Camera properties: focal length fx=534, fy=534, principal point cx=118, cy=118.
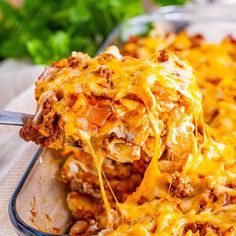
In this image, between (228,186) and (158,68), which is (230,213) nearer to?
(228,186)

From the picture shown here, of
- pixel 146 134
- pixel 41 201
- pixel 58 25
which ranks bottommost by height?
pixel 58 25

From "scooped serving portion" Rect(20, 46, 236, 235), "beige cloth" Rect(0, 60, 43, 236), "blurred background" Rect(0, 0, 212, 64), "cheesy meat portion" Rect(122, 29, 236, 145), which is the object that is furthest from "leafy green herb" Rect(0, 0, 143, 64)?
"scooped serving portion" Rect(20, 46, 236, 235)

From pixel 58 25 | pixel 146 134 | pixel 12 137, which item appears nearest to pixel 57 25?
pixel 58 25

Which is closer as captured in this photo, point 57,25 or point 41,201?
point 41,201

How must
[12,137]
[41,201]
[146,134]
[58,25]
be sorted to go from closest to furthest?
[146,134] → [41,201] → [12,137] → [58,25]

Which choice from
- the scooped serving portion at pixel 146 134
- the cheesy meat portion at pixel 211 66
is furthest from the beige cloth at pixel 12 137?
the cheesy meat portion at pixel 211 66

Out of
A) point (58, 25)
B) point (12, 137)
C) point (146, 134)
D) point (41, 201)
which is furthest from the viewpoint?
point (58, 25)

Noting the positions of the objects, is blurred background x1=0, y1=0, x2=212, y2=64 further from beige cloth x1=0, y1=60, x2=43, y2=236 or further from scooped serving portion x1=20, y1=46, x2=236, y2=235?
scooped serving portion x1=20, y1=46, x2=236, y2=235

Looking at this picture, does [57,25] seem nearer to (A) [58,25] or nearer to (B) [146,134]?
(A) [58,25]

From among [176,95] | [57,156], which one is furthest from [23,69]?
[176,95]
